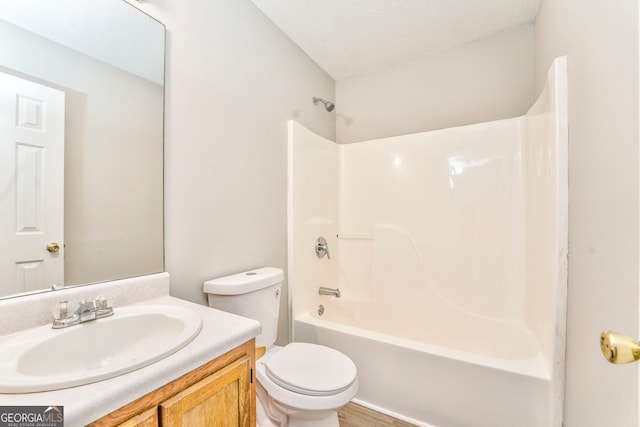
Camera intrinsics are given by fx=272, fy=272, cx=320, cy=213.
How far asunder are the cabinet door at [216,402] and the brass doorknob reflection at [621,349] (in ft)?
2.78

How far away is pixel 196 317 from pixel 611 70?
1458mm

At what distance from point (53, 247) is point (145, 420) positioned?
67cm

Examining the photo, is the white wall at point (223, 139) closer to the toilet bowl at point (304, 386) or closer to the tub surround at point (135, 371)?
the tub surround at point (135, 371)

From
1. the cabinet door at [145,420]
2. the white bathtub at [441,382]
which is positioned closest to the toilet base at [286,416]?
the white bathtub at [441,382]

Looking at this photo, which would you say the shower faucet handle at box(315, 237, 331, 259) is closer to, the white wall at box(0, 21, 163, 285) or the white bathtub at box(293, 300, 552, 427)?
the white bathtub at box(293, 300, 552, 427)

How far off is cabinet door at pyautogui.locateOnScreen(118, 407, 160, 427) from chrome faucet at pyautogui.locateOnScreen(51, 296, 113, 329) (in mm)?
426

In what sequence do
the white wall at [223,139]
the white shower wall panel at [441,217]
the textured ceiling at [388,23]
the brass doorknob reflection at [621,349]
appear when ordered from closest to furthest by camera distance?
the brass doorknob reflection at [621,349] → the white wall at [223,139] → the textured ceiling at [388,23] → the white shower wall panel at [441,217]

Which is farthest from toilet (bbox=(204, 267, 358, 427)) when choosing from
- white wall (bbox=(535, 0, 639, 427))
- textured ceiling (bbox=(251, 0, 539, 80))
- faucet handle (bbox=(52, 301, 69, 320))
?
textured ceiling (bbox=(251, 0, 539, 80))

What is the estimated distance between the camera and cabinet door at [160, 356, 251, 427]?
2.14ft

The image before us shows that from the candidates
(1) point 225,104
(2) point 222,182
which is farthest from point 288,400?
(1) point 225,104

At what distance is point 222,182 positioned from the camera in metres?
1.43

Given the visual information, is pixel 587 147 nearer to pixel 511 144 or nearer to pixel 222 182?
pixel 511 144

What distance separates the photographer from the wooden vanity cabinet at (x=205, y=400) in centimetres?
59

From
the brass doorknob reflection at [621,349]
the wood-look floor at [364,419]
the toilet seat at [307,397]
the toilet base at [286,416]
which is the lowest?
the wood-look floor at [364,419]
